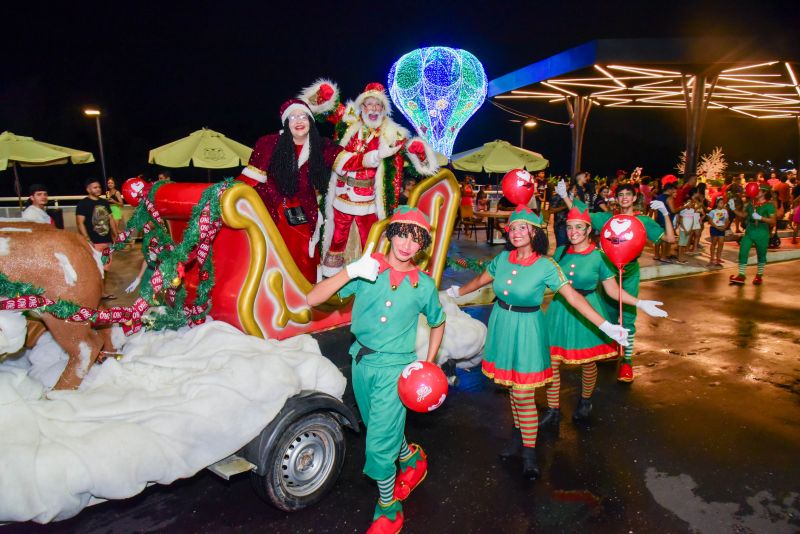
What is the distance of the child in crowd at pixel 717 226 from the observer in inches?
437

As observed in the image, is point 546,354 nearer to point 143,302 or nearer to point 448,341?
point 448,341

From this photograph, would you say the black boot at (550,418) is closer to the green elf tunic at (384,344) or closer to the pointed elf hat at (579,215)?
the pointed elf hat at (579,215)

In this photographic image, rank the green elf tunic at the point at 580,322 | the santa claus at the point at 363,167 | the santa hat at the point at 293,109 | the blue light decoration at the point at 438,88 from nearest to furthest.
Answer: the santa hat at the point at 293,109 < the green elf tunic at the point at 580,322 < the santa claus at the point at 363,167 < the blue light decoration at the point at 438,88

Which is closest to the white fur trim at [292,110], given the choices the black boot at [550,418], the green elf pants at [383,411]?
the green elf pants at [383,411]

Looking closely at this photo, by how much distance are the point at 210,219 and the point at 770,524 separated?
3822mm

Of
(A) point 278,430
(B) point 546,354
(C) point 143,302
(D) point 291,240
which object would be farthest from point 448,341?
(C) point 143,302

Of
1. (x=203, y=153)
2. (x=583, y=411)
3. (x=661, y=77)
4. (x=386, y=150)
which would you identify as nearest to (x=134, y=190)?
(x=386, y=150)

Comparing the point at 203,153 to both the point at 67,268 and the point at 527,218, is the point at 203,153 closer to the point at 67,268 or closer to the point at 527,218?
the point at 67,268

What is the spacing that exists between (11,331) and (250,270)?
1.30 meters

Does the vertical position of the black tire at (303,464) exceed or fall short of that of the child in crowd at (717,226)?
it falls short

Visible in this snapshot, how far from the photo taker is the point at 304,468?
126 inches

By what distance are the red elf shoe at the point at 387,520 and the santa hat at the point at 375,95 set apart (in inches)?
122

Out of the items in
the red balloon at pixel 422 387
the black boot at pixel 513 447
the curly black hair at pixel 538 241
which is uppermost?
the curly black hair at pixel 538 241

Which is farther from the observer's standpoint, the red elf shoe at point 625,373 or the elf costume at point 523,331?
the red elf shoe at point 625,373
